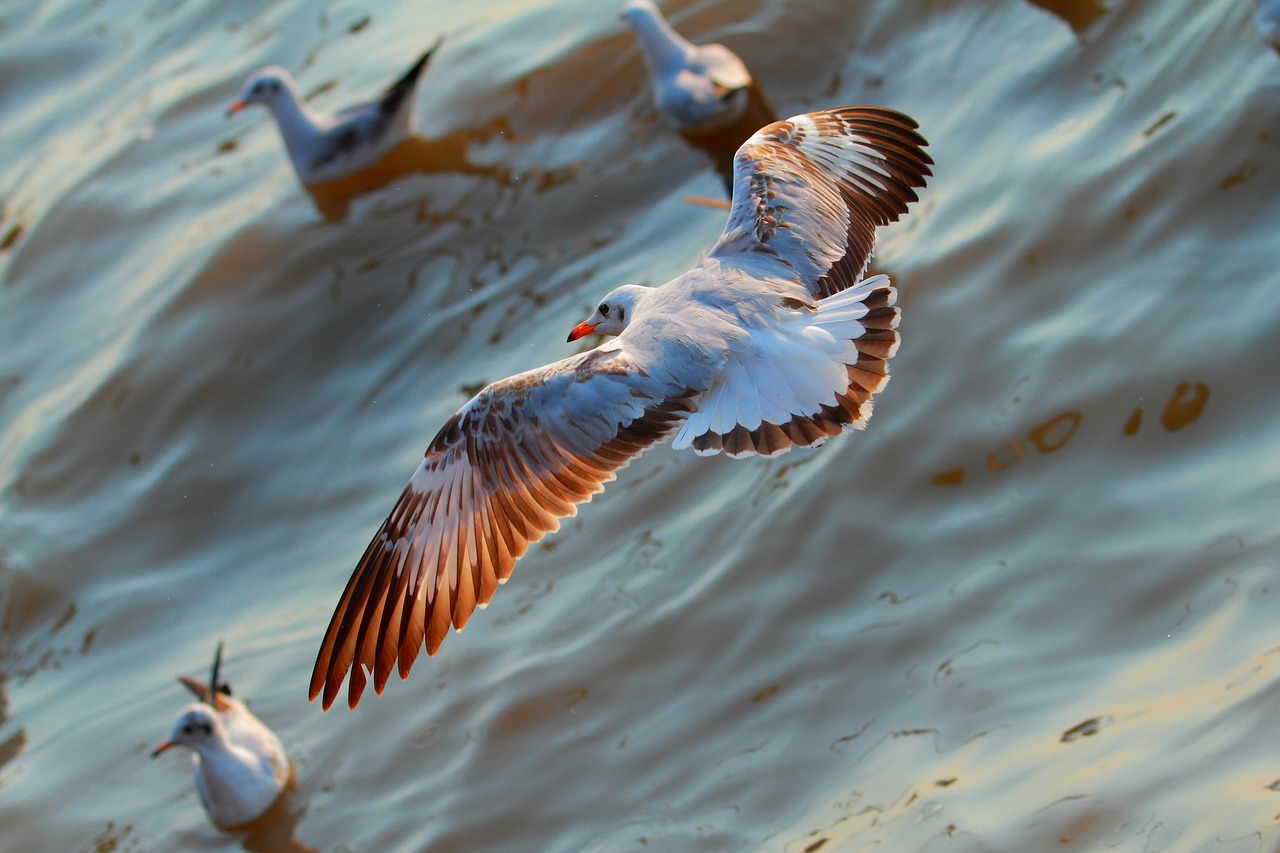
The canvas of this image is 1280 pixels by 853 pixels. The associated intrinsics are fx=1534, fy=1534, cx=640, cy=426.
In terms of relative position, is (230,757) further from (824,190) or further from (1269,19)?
(1269,19)

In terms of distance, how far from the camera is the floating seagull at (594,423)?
162 inches

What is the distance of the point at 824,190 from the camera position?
16.5 feet

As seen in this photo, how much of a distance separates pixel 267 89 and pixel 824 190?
17.3ft

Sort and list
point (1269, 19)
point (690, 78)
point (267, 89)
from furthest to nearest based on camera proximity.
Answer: point (267, 89) < point (690, 78) < point (1269, 19)

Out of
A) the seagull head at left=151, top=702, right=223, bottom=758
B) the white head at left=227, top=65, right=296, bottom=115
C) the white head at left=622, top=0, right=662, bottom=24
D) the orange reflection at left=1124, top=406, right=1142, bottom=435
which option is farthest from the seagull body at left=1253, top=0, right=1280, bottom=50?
the white head at left=227, top=65, right=296, bottom=115

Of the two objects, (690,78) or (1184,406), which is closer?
(1184,406)

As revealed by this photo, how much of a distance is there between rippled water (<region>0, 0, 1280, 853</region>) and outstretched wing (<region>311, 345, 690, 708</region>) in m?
1.34

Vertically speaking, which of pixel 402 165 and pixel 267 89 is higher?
pixel 267 89

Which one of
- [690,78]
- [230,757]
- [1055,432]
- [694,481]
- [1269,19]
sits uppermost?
[1269,19]

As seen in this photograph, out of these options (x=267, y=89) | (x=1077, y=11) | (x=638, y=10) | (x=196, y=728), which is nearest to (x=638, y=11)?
(x=638, y=10)

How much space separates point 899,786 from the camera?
189 inches

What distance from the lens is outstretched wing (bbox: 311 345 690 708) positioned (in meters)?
4.24

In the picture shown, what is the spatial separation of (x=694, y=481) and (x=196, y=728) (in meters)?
2.23

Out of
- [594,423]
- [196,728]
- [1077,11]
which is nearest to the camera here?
[594,423]
